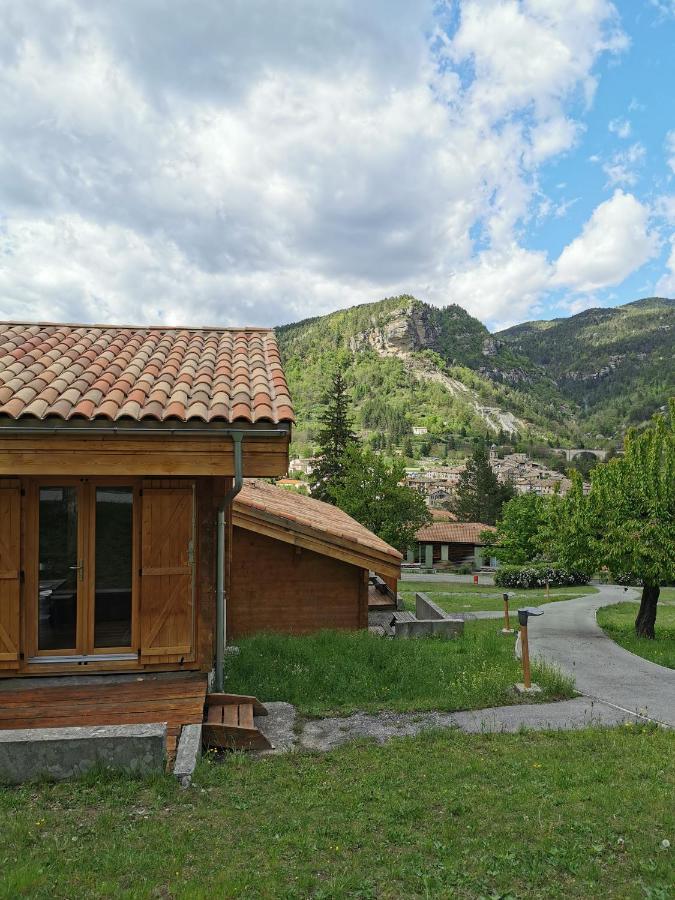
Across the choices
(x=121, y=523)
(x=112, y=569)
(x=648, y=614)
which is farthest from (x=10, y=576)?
(x=648, y=614)

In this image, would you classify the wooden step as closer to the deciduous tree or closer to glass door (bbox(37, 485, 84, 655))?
glass door (bbox(37, 485, 84, 655))

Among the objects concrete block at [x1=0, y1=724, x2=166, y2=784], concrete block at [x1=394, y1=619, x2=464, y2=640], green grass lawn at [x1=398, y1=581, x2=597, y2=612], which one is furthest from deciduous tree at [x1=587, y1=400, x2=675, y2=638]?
concrete block at [x1=0, y1=724, x2=166, y2=784]

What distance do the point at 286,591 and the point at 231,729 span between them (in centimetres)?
539

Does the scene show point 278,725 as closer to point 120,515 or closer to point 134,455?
point 120,515

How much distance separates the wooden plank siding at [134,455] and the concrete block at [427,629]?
6670mm

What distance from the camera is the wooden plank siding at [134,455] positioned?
6613 mm

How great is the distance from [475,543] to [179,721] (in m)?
58.7

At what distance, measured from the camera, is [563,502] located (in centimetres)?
1580

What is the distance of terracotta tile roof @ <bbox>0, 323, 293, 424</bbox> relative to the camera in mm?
6730

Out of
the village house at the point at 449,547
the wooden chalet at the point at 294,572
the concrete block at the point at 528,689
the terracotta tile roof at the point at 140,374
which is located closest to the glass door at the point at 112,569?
the terracotta tile roof at the point at 140,374

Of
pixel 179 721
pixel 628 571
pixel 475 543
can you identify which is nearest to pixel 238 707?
pixel 179 721

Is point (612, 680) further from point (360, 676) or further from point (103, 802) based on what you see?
point (103, 802)

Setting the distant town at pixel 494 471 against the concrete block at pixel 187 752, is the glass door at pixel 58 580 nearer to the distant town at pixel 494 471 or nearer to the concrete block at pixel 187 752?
the concrete block at pixel 187 752

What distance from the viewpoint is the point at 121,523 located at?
730 cm
